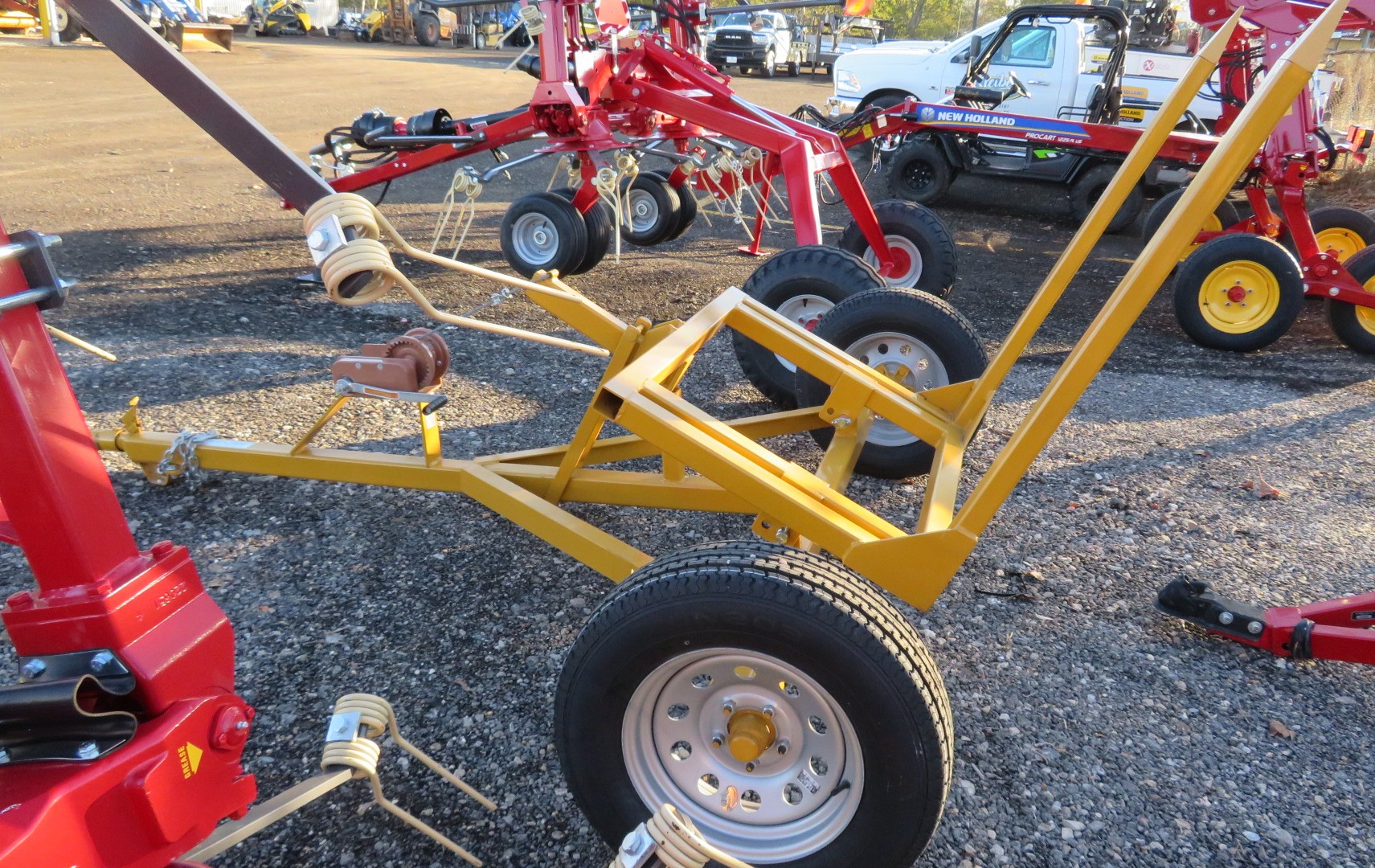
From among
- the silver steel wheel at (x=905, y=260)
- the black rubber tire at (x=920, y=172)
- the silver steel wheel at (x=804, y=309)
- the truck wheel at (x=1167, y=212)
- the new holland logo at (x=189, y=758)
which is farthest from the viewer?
the black rubber tire at (x=920, y=172)

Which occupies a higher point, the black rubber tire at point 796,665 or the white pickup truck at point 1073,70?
the white pickup truck at point 1073,70

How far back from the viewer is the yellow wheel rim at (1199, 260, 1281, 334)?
604 centimetres

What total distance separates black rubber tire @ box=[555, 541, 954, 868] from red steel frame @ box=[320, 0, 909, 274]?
4059 millimetres

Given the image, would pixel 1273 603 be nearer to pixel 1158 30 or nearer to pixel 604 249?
pixel 604 249

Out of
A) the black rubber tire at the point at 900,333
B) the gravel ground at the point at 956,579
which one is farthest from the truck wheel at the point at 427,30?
the black rubber tire at the point at 900,333

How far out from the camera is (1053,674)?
2.88 m

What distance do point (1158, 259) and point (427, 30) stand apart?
37.4 metres

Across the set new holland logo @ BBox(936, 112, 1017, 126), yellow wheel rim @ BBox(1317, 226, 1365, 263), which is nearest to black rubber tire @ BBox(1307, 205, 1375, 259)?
yellow wheel rim @ BBox(1317, 226, 1365, 263)

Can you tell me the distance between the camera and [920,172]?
1111cm

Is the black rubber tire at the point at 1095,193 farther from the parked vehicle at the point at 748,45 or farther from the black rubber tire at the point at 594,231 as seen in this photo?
the parked vehicle at the point at 748,45

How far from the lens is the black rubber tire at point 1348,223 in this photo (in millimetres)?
7258

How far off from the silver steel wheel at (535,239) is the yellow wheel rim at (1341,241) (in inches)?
252

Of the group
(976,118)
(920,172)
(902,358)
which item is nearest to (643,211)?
(976,118)

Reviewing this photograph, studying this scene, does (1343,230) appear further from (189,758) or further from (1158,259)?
(189,758)
